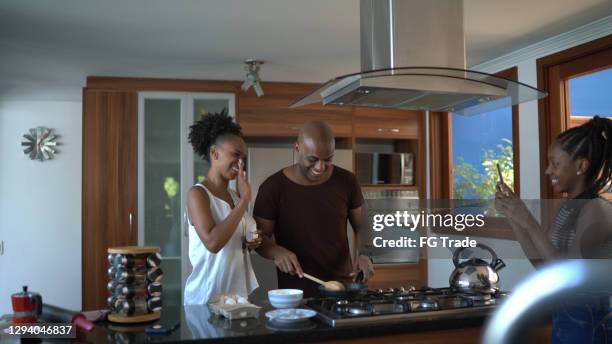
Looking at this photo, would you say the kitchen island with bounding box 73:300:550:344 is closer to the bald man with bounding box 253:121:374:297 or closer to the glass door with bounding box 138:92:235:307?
the bald man with bounding box 253:121:374:297

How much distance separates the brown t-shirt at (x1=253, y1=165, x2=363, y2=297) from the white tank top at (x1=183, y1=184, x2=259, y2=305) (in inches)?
12.1

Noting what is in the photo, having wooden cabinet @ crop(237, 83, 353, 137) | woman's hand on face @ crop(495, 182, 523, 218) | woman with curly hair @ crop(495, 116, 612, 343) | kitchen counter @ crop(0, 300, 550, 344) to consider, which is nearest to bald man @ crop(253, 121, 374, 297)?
kitchen counter @ crop(0, 300, 550, 344)

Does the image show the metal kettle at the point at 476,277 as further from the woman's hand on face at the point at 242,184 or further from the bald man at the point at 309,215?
the woman's hand on face at the point at 242,184

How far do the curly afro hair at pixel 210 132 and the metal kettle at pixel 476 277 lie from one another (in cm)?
107

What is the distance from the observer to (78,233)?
5871 millimetres

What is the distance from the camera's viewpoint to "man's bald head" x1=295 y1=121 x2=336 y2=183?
7.52ft

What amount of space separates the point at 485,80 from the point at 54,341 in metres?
1.67

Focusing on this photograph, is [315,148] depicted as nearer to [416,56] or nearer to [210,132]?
[210,132]

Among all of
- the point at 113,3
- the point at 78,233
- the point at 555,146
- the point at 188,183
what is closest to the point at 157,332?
the point at 555,146

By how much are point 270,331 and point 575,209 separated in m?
0.97

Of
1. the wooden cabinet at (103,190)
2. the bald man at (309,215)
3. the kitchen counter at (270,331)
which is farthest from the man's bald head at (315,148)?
the wooden cabinet at (103,190)

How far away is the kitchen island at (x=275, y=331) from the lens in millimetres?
1516

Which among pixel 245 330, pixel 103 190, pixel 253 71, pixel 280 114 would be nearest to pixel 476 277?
pixel 245 330

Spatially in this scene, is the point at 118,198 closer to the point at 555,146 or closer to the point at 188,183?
the point at 188,183
